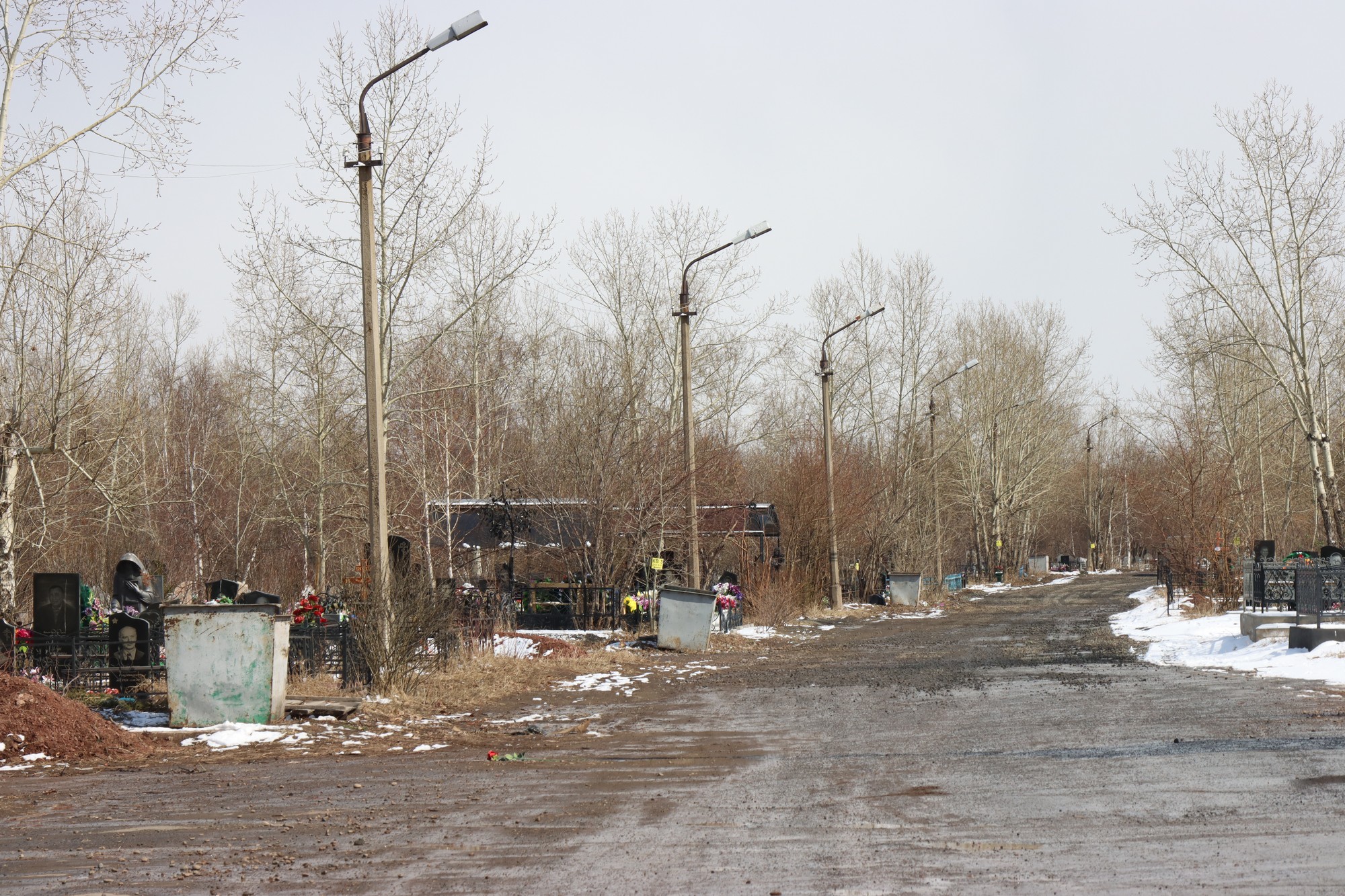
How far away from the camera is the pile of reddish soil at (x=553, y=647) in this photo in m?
19.2

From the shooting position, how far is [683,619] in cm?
2123

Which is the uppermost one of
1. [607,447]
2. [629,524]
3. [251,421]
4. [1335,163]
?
[1335,163]

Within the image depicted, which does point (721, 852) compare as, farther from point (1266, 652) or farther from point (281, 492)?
point (281, 492)

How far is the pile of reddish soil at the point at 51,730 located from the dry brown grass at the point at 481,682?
261cm

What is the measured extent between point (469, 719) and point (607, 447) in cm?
1226

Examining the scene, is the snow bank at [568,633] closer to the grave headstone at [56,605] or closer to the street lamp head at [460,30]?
the grave headstone at [56,605]

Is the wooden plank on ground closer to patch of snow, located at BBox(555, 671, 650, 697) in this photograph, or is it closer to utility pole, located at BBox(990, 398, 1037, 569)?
patch of snow, located at BBox(555, 671, 650, 697)

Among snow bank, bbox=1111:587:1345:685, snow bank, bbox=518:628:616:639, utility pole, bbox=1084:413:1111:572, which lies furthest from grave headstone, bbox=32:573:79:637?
utility pole, bbox=1084:413:1111:572

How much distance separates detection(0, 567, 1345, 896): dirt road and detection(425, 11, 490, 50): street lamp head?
24.1 feet

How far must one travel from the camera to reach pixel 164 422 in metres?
48.7

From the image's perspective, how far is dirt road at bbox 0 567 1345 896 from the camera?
20.0ft

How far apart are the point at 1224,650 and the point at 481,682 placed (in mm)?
11708

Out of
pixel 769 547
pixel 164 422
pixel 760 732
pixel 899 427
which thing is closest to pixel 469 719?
pixel 760 732

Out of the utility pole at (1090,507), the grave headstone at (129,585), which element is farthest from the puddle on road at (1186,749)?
the utility pole at (1090,507)
